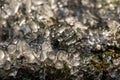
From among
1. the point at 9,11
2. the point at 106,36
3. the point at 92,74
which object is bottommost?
the point at 92,74

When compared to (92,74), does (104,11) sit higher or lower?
higher

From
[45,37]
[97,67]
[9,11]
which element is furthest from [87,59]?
[9,11]

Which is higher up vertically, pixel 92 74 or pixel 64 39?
pixel 64 39

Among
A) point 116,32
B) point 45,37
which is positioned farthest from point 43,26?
point 116,32

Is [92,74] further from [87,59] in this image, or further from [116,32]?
[116,32]

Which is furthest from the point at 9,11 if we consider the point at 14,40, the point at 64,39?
the point at 64,39

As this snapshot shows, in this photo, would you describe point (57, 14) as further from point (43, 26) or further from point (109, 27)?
point (109, 27)

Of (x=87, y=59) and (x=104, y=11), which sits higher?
(x=104, y=11)

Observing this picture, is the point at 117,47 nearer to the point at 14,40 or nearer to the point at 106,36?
the point at 106,36
